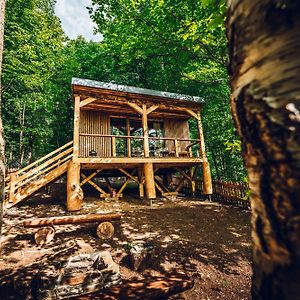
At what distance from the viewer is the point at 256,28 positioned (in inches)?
29.2

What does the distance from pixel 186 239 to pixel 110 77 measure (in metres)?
18.8

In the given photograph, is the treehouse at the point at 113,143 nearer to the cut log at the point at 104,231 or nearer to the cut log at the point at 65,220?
the cut log at the point at 65,220

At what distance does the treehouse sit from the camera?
9492mm

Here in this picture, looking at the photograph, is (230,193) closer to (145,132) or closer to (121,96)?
(145,132)

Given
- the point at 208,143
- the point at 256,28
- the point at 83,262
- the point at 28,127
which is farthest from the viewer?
the point at 208,143

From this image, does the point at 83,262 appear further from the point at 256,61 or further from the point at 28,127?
the point at 28,127

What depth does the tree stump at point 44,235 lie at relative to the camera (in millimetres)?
6098

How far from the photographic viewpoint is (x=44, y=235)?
20.3 feet

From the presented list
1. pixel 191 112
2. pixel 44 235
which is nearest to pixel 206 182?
pixel 191 112

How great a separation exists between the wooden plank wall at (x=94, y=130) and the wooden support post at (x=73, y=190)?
3.54m

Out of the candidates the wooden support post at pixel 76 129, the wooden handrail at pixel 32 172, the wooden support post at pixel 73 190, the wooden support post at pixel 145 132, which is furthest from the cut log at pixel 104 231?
the wooden support post at pixel 145 132

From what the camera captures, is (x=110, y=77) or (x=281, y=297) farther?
(x=110, y=77)

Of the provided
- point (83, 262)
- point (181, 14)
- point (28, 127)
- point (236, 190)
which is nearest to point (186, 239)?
point (83, 262)

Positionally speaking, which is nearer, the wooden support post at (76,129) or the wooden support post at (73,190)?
the wooden support post at (73,190)
